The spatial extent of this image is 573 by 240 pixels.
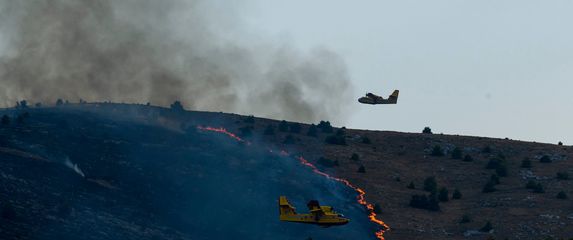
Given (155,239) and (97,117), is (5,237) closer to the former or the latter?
(155,239)

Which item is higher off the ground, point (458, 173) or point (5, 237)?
point (458, 173)

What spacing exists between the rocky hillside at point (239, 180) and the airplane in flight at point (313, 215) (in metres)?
5.86

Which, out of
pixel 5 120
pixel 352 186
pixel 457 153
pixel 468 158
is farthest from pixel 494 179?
pixel 5 120

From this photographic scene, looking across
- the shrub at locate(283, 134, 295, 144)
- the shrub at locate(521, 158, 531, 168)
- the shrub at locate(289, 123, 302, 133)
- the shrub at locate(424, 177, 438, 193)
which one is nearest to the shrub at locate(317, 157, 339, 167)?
the shrub at locate(283, 134, 295, 144)

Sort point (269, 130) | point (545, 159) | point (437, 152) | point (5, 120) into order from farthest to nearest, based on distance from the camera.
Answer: point (269, 130) → point (437, 152) → point (545, 159) → point (5, 120)

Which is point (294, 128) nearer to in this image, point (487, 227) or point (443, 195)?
point (443, 195)

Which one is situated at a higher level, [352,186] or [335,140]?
[335,140]

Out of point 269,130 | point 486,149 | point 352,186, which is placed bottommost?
point 352,186

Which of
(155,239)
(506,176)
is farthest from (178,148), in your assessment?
(506,176)

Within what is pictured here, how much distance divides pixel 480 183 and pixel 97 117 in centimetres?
5150

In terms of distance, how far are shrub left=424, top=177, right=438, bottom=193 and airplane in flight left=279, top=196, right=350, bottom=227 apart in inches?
1304

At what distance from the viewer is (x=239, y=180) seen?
16425 cm

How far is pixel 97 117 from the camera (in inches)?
7106

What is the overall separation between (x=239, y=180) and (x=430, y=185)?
2729cm
